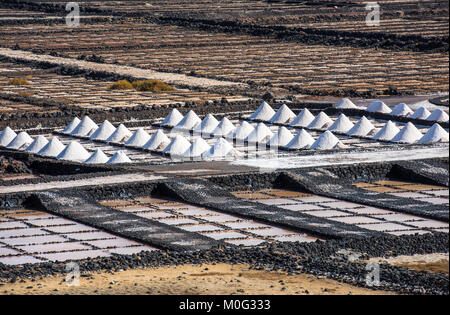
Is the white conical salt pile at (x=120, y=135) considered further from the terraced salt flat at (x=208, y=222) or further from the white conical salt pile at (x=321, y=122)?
the terraced salt flat at (x=208, y=222)

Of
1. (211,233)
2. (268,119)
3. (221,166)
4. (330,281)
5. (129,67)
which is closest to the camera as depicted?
(330,281)

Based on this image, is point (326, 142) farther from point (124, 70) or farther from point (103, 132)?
point (124, 70)

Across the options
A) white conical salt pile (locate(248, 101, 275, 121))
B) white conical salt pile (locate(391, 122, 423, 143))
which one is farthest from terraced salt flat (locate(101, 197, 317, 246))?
white conical salt pile (locate(248, 101, 275, 121))

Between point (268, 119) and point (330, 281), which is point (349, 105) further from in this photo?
point (330, 281)

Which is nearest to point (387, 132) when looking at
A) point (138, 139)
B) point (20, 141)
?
point (138, 139)

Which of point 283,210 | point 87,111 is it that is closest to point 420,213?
point 283,210

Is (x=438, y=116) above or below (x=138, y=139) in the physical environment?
above

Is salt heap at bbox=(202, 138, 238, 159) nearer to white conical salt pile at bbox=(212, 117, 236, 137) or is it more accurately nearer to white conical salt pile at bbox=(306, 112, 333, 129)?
white conical salt pile at bbox=(212, 117, 236, 137)
